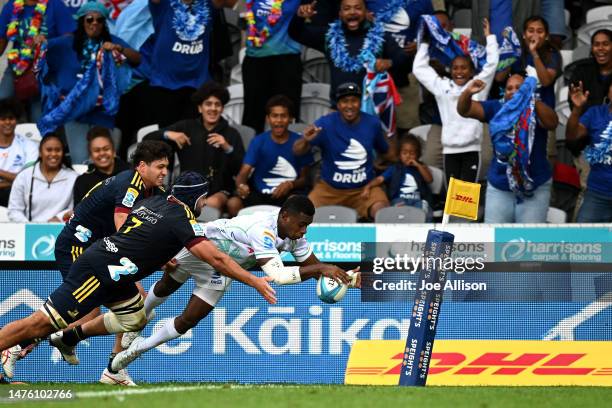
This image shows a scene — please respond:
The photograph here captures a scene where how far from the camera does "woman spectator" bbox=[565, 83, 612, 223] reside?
46.0 feet

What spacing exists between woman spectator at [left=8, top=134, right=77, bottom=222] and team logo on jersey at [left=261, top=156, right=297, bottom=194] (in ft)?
7.15

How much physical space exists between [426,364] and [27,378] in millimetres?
3982

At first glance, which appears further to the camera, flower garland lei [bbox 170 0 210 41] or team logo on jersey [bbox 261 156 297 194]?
flower garland lei [bbox 170 0 210 41]

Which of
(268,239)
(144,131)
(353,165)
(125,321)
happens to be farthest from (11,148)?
(268,239)

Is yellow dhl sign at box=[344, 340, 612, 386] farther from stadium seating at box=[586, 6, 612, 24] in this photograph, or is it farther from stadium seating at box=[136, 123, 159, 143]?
stadium seating at box=[586, 6, 612, 24]

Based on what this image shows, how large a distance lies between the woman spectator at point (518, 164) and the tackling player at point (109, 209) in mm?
3976

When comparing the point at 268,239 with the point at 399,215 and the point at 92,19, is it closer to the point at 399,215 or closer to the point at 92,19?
the point at 399,215

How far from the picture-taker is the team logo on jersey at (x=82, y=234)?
1158cm

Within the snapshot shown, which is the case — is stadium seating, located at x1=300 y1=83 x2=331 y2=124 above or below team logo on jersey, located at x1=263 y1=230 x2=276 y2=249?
above

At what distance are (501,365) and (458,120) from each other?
12.2 feet

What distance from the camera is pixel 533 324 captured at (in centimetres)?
1239

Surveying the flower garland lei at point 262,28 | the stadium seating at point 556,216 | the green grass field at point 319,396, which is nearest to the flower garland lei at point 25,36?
the flower garland lei at point 262,28

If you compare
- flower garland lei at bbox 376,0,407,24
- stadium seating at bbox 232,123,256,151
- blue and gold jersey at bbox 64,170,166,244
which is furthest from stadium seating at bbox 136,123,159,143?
blue and gold jersey at bbox 64,170,166,244

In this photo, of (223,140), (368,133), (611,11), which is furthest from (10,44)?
(611,11)
